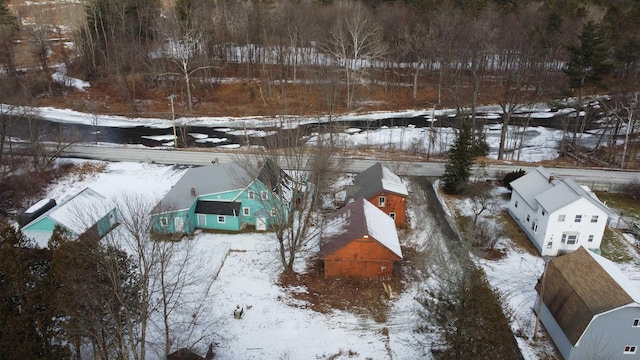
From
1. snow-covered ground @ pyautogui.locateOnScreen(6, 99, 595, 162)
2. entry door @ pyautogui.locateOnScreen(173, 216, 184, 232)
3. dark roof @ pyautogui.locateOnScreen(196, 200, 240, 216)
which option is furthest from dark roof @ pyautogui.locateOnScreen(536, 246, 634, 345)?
snow-covered ground @ pyautogui.locateOnScreen(6, 99, 595, 162)

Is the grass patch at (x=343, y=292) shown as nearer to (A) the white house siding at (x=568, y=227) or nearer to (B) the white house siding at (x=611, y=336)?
(B) the white house siding at (x=611, y=336)

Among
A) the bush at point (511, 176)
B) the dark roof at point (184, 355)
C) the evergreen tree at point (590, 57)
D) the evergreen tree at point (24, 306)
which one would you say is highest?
the evergreen tree at point (590, 57)

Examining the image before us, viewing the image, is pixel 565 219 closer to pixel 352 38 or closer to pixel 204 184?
pixel 204 184

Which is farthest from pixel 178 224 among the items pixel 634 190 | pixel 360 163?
pixel 634 190

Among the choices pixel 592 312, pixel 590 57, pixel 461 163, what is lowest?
pixel 592 312

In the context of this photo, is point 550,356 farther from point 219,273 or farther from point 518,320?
point 219,273

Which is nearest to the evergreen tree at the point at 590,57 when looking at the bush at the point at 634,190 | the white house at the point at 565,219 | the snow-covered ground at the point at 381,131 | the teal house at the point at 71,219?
the snow-covered ground at the point at 381,131
